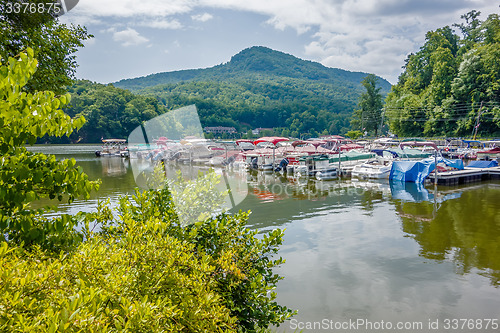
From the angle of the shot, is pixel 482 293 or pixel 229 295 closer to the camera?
pixel 229 295

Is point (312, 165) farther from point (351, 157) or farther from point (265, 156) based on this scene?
point (265, 156)

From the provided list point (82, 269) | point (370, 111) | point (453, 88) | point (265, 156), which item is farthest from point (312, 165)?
point (370, 111)

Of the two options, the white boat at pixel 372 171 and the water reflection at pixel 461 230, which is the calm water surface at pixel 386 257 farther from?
the white boat at pixel 372 171

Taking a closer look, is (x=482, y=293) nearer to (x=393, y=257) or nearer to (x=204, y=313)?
(x=393, y=257)

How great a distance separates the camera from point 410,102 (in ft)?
231

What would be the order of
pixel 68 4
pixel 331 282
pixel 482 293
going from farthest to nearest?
pixel 331 282 < pixel 482 293 < pixel 68 4

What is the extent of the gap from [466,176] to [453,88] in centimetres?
4554

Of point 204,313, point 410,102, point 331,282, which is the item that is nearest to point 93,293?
point 204,313

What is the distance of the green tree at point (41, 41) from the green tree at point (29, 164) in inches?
293

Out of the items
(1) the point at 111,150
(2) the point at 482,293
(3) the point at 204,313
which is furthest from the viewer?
(1) the point at 111,150

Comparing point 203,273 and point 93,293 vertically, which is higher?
point 93,293

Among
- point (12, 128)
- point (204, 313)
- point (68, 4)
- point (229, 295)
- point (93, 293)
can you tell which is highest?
point (68, 4)

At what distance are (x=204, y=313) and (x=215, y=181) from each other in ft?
7.17

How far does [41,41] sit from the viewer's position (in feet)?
34.0
